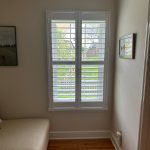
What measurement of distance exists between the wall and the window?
0.27m

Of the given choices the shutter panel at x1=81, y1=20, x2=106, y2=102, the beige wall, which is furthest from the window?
the beige wall

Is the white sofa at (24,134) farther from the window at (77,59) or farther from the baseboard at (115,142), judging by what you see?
the baseboard at (115,142)

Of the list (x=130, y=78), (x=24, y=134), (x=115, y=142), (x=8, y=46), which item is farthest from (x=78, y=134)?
(x=8, y=46)

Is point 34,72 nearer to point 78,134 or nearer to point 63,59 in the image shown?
point 63,59

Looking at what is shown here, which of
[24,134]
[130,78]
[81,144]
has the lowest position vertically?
[81,144]

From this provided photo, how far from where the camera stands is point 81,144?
2428 mm

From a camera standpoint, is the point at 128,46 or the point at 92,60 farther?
the point at 92,60

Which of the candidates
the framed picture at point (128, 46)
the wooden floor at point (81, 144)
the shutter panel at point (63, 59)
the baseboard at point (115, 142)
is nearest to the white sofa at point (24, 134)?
the wooden floor at point (81, 144)

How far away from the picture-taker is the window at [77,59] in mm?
2320

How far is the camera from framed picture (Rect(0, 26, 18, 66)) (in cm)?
227

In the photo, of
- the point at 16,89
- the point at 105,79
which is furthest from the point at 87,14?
the point at 16,89

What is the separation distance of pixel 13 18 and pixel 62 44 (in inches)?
32.9

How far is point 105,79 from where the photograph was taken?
2469mm

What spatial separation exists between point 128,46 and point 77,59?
2.81 ft
